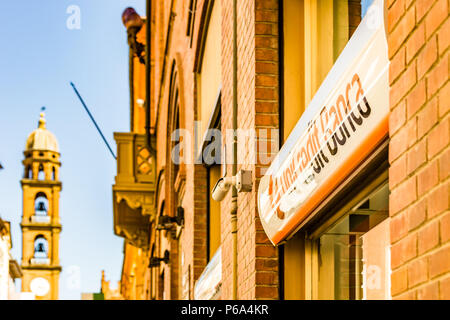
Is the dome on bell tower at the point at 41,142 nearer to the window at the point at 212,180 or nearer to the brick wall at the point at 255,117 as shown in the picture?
the window at the point at 212,180

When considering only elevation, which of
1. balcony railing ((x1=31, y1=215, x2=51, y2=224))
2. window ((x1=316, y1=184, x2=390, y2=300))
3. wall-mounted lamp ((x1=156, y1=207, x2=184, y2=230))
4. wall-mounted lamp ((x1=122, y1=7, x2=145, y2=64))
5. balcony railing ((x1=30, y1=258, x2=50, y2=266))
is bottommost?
window ((x1=316, y1=184, x2=390, y2=300))

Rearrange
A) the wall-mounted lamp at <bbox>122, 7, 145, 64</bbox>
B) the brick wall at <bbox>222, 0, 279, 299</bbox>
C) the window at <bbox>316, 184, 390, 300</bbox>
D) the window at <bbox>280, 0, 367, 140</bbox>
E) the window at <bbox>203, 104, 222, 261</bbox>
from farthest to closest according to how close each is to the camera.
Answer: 1. the wall-mounted lamp at <bbox>122, 7, 145, 64</bbox>
2. the window at <bbox>203, 104, 222, 261</bbox>
3. the brick wall at <bbox>222, 0, 279, 299</bbox>
4. the window at <bbox>280, 0, 367, 140</bbox>
5. the window at <bbox>316, 184, 390, 300</bbox>

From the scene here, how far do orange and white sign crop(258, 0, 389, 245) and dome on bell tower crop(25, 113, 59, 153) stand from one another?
105493mm

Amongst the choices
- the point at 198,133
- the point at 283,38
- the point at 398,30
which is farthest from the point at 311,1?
the point at 198,133

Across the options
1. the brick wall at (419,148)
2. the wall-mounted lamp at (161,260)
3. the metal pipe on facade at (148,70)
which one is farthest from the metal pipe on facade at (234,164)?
the metal pipe on facade at (148,70)

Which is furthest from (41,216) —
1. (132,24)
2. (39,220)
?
(132,24)

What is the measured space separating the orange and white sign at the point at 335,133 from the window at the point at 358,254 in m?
0.23

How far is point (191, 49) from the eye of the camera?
10375 millimetres

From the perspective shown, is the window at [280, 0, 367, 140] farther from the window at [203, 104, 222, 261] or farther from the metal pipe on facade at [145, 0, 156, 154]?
the metal pipe on facade at [145, 0, 156, 154]

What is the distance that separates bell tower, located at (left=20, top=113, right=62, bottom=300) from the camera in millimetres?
106312

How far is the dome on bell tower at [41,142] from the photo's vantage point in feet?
357

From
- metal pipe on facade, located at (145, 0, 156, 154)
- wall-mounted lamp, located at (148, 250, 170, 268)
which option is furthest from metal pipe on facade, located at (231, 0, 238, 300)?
metal pipe on facade, located at (145, 0, 156, 154)

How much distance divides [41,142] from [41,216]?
8638mm

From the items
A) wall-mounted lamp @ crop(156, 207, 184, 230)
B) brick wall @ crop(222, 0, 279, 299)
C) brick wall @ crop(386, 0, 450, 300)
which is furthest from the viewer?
wall-mounted lamp @ crop(156, 207, 184, 230)
